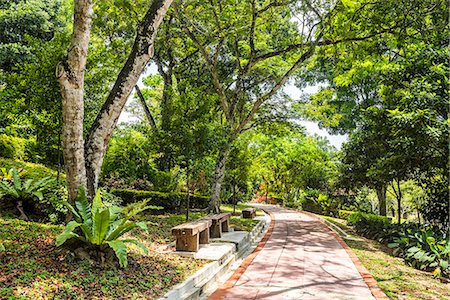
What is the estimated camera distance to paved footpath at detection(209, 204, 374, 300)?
18.7ft

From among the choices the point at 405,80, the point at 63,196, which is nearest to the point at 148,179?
the point at 63,196

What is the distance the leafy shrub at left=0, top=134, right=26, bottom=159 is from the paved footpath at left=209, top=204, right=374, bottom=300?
1068 cm

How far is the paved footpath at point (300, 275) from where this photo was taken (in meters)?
5.70

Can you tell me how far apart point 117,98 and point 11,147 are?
9.94 m

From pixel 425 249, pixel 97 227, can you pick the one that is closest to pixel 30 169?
pixel 97 227

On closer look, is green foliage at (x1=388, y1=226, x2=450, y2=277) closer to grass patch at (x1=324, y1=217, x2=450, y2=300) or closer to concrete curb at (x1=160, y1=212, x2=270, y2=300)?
grass patch at (x1=324, y1=217, x2=450, y2=300)

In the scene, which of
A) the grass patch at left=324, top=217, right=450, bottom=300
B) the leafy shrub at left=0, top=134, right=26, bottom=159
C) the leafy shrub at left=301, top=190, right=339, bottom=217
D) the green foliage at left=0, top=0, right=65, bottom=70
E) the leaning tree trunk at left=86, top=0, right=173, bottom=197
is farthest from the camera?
the leafy shrub at left=301, top=190, right=339, bottom=217

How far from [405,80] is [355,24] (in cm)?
286

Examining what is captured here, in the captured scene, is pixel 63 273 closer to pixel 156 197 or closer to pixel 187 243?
pixel 187 243

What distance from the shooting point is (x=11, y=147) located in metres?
13.9

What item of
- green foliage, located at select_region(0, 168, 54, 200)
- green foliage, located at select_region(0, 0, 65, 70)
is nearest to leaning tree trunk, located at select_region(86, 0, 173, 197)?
green foliage, located at select_region(0, 168, 54, 200)

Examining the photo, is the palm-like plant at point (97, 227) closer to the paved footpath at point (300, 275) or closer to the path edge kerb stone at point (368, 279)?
the paved footpath at point (300, 275)

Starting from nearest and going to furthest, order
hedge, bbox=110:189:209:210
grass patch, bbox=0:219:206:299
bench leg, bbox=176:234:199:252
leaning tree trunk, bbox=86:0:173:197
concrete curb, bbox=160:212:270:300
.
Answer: grass patch, bbox=0:219:206:299, concrete curb, bbox=160:212:270:300, leaning tree trunk, bbox=86:0:173:197, bench leg, bbox=176:234:199:252, hedge, bbox=110:189:209:210

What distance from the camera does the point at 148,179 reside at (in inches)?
642
